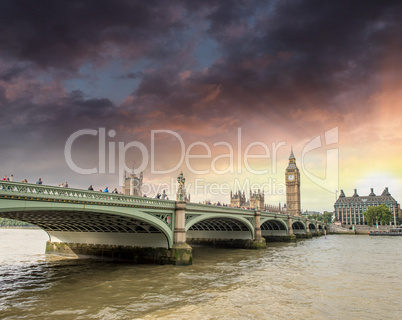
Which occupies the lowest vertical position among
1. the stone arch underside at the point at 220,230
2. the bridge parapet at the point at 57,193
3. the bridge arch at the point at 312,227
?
the bridge arch at the point at 312,227

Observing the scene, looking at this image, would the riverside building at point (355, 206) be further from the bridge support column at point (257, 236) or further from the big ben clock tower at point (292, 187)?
the bridge support column at point (257, 236)

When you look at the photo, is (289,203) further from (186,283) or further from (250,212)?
(186,283)

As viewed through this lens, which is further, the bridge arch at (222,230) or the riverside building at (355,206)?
the riverside building at (355,206)

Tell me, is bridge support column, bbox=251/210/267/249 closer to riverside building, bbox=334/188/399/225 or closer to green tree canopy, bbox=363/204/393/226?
Answer: green tree canopy, bbox=363/204/393/226

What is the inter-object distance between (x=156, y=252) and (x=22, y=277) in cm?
1093

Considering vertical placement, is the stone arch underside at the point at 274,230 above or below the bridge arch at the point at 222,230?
below

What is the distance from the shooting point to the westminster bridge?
19.0 meters

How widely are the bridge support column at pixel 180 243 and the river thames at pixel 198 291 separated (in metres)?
1.22

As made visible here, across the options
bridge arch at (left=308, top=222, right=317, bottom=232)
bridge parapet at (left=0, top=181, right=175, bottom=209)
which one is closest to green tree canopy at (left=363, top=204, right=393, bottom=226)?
bridge arch at (left=308, top=222, right=317, bottom=232)

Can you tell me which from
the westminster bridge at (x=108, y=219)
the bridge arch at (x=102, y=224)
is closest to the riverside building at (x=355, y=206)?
the westminster bridge at (x=108, y=219)

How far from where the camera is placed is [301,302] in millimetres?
18109

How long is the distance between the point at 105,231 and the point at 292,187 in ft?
553

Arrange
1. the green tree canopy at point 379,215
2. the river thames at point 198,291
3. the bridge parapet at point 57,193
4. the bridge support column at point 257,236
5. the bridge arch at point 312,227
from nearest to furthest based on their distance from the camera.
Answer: the river thames at point 198,291 → the bridge parapet at point 57,193 → the bridge support column at point 257,236 → the bridge arch at point 312,227 → the green tree canopy at point 379,215

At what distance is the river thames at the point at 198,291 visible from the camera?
1623 centimetres
